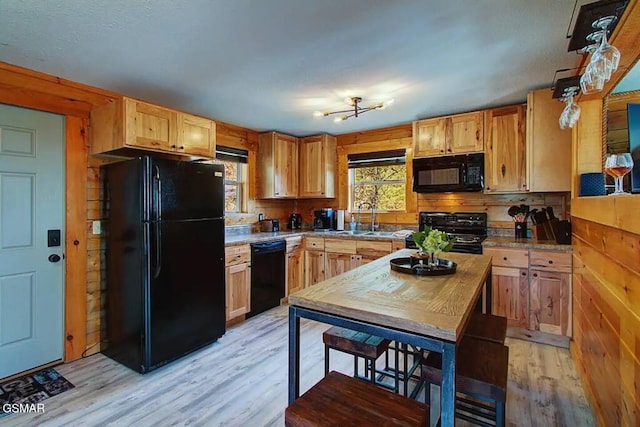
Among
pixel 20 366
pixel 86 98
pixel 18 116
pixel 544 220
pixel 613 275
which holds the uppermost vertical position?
pixel 86 98

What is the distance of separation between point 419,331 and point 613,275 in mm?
1070

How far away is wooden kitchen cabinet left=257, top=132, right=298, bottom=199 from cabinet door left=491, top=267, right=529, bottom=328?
2.78 meters

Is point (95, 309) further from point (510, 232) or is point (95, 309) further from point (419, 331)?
point (510, 232)

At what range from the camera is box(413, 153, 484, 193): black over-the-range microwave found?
11.5ft

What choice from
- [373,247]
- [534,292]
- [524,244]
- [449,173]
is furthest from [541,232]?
[373,247]

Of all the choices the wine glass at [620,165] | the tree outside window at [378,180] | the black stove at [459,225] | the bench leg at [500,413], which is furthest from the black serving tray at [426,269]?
the tree outside window at [378,180]

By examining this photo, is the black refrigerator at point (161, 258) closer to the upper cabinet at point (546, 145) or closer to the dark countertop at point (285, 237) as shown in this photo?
the dark countertop at point (285, 237)

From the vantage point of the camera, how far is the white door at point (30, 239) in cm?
242

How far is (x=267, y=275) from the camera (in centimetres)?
385

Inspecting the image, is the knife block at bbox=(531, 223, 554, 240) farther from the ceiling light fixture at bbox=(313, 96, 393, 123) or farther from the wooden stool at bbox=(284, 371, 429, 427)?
the wooden stool at bbox=(284, 371, 429, 427)

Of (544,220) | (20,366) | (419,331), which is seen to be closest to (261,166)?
(20,366)

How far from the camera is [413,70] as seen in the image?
8.43 feet

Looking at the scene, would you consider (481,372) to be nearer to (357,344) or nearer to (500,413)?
(500,413)

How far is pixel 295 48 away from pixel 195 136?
147cm
